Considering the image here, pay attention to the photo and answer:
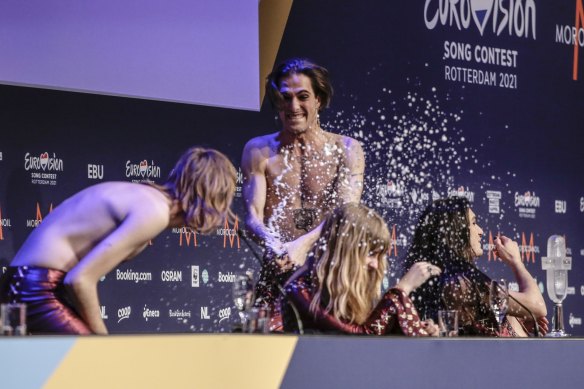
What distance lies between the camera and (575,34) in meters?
6.27

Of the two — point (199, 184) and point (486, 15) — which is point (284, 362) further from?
point (486, 15)

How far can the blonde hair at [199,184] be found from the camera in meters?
4.08

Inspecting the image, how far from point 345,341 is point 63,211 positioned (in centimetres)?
168

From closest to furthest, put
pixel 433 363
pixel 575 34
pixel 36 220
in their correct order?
1. pixel 433 363
2. pixel 36 220
3. pixel 575 34

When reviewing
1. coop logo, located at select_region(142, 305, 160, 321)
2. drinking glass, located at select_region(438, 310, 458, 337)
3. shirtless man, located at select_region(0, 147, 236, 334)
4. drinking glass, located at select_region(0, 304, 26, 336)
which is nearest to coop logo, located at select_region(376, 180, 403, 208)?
coop logo, located at select_region(142, 305, 160, 321)

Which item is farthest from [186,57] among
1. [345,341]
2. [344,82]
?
[345,341]

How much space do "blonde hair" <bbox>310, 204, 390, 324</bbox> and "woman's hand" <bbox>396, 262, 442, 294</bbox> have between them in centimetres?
29

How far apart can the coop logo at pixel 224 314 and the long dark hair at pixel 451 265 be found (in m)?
0.89

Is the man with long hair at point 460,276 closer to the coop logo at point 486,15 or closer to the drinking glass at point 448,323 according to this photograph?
the drinking glass at point 448,323

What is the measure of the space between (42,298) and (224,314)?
1344mm

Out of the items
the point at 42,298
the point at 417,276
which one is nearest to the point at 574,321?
the point at 417,276

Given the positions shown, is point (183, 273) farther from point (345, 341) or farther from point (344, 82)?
point (345, 341)

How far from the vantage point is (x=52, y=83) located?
439 cm

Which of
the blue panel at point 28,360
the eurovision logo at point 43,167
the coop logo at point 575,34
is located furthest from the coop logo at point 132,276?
the coop logo at point 575,34
